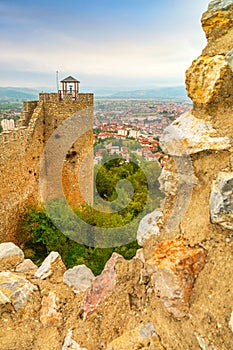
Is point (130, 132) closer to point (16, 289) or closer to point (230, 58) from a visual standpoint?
point (16, 289)

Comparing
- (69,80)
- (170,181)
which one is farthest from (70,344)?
(69,80)

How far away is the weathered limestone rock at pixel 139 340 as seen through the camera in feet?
9.86

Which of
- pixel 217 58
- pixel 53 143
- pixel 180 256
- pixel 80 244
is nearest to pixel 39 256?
pixel 80 244

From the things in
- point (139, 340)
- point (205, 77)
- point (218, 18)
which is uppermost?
point (218, 18)

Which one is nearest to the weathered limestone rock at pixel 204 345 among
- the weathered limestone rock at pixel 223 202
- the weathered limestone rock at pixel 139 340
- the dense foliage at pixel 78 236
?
the weathered limestone rock at pixel 139 340

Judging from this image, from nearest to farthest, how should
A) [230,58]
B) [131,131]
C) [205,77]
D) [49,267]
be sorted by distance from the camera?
1. [230,58]
2. [205,77]
3. [49,267]
4. [131,131]

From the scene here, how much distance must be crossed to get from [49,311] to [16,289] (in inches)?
30.1

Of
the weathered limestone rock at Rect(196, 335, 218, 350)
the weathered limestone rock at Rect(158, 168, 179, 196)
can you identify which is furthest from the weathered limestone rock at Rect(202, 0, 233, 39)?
the weathered limestone rock at Rect(196, 335, 218, 350)

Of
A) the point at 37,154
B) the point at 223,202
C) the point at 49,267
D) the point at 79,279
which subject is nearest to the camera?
the point at 223,202

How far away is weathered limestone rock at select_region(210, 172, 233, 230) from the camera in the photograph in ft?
9.23

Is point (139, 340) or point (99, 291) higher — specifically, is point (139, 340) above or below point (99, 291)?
above

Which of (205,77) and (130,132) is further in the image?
(130,132)

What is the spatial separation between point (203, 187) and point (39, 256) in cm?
729

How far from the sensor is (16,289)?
15.6ft
